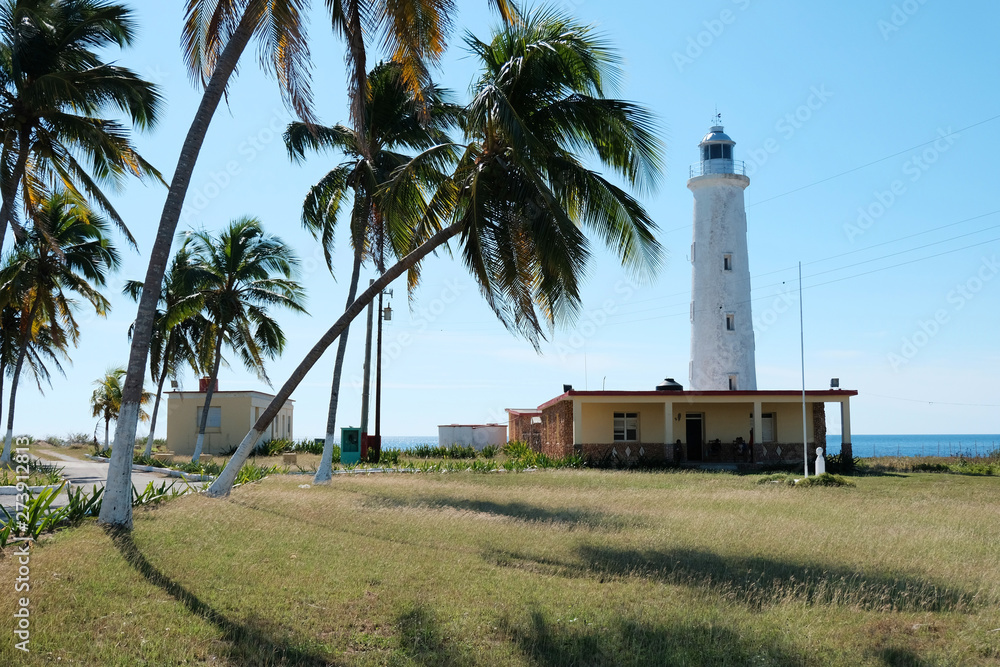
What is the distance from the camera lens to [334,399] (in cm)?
1958

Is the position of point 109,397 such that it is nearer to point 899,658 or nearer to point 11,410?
point 11,410

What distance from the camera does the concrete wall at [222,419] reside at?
36.5 meters

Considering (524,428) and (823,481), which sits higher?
(524,428)

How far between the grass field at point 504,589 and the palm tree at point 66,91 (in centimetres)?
726

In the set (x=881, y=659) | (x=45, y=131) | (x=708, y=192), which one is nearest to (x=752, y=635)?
(x=881, y=659)

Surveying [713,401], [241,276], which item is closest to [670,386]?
[713,401]

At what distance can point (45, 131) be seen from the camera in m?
15.4

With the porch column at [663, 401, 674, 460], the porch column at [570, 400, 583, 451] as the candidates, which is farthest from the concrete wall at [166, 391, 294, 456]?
the porch column at [663, 401, 674, 460]

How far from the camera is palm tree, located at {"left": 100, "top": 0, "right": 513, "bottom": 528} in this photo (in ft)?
31.9

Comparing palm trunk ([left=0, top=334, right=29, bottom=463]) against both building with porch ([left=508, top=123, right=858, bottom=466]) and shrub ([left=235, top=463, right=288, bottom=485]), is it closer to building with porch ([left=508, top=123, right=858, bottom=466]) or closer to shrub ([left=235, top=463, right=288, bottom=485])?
shrub ([left=235, top=463, right=288, bottom=485])

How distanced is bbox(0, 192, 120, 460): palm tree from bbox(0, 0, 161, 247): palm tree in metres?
7.40

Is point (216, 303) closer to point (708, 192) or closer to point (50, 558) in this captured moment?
point (708, 192)

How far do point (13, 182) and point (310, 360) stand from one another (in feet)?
21.2

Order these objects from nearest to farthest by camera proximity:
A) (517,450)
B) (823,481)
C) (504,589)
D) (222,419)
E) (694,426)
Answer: (504,589) < (823,481) < (694,426) < (517,450) < (222,419)
